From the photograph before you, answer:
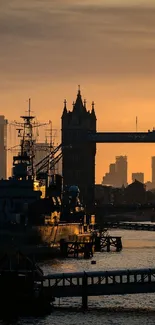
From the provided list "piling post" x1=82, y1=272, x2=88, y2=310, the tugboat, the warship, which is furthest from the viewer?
the warship

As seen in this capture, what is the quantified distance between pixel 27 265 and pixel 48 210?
67.2 metres

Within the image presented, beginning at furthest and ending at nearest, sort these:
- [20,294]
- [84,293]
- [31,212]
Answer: [31,212] → [84,293] → [20,294]

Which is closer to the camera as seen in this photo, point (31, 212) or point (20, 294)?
point (20, 294)

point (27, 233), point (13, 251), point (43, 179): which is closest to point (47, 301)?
point (13, 251)

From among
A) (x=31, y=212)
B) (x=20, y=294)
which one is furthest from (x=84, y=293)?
(x=31, y=212)

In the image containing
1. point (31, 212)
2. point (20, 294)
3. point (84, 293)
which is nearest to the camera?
point (20, 294)

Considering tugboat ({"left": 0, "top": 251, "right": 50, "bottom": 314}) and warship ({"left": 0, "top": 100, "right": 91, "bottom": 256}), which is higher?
warship ({"left": 0, "top": 100, "right": 91, "bottom": 256})

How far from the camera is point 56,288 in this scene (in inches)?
4368

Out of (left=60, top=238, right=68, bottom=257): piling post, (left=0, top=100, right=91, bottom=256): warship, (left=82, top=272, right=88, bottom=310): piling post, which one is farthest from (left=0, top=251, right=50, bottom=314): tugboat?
(left=60, top=238, right=68, bottom=257): piling post

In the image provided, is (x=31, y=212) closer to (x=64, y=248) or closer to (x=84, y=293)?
(x=64, y=248)

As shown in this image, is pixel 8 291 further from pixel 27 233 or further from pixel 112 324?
pixel 27 233

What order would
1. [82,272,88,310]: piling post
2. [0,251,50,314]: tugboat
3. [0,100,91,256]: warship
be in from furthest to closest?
[0,100,91,256]: warship
[82,272,88,310]: piling post
[0,251,50,314]: tugboat

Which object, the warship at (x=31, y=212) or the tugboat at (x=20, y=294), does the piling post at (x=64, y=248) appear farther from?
the tugboat at (x=20, y=294)

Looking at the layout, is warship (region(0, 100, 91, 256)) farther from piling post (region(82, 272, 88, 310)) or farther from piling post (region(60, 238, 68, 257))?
piling post (region(82, 272, 88, 310))
